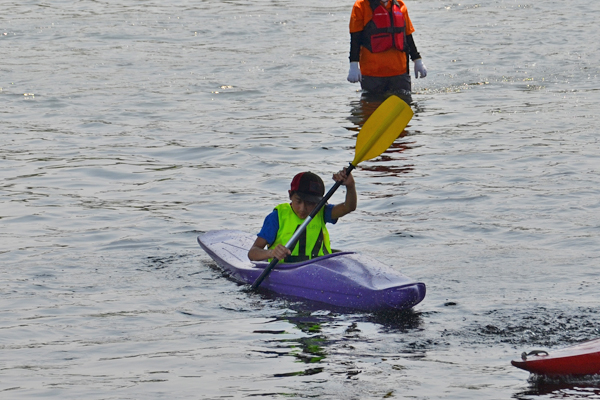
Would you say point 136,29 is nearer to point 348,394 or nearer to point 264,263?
point 264,263

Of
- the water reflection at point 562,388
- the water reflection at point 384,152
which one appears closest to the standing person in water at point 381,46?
the water reflection at point 384,152

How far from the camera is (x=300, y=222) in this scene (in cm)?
691

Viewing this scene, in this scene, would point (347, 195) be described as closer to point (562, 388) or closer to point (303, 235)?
point (303, 235)

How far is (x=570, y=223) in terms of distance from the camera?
841 centimetres

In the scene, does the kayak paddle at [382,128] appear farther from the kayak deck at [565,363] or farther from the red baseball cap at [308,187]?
the kayak deck at [565,363]

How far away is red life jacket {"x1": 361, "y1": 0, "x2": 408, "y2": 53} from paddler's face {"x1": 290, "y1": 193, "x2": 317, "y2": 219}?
597 centimetres

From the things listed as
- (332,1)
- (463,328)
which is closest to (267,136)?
(463,328)

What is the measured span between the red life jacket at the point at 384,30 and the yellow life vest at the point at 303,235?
587 cm

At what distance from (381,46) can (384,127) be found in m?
5.52

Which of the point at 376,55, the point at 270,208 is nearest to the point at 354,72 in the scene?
the point at 376,55

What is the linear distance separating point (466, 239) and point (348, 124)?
192 inches

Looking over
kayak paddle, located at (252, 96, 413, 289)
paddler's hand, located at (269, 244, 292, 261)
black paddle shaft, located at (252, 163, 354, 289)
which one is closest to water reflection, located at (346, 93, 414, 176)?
kayak paddle, located at (252, 96, 413, 289)

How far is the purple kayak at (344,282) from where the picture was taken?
20.4ft

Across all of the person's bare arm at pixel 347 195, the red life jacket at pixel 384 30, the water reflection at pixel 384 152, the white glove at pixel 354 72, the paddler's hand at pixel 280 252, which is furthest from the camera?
the white glove at pixel 354 72
